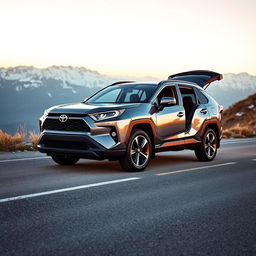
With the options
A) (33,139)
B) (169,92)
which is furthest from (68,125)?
(33,139)

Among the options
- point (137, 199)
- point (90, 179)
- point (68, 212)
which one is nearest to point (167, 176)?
point (90, 179)

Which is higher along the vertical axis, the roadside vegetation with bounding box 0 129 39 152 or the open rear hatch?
the open rear hatch

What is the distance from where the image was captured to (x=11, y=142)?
1417cm

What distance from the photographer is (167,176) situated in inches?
326

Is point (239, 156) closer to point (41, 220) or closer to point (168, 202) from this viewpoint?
point (168, 202)

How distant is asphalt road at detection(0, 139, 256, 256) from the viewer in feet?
13.0

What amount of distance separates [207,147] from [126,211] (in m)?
6.03

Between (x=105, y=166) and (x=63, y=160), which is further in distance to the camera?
(x=63, y=160)

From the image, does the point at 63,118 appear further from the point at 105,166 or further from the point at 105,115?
the point at 105,166

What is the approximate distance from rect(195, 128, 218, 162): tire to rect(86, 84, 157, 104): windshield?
6.77 feet

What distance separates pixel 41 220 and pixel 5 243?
0.87m

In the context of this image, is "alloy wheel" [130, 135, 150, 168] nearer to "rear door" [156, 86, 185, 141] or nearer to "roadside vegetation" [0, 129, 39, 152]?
"rear door" [156, 86, 185, 141]

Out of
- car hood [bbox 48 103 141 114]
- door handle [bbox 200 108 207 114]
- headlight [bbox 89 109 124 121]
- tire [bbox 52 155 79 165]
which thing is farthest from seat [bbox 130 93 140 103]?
door handle [bbox 200 108 207 114]

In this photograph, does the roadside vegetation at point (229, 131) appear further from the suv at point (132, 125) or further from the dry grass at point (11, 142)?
the suv at point (132, 125)
